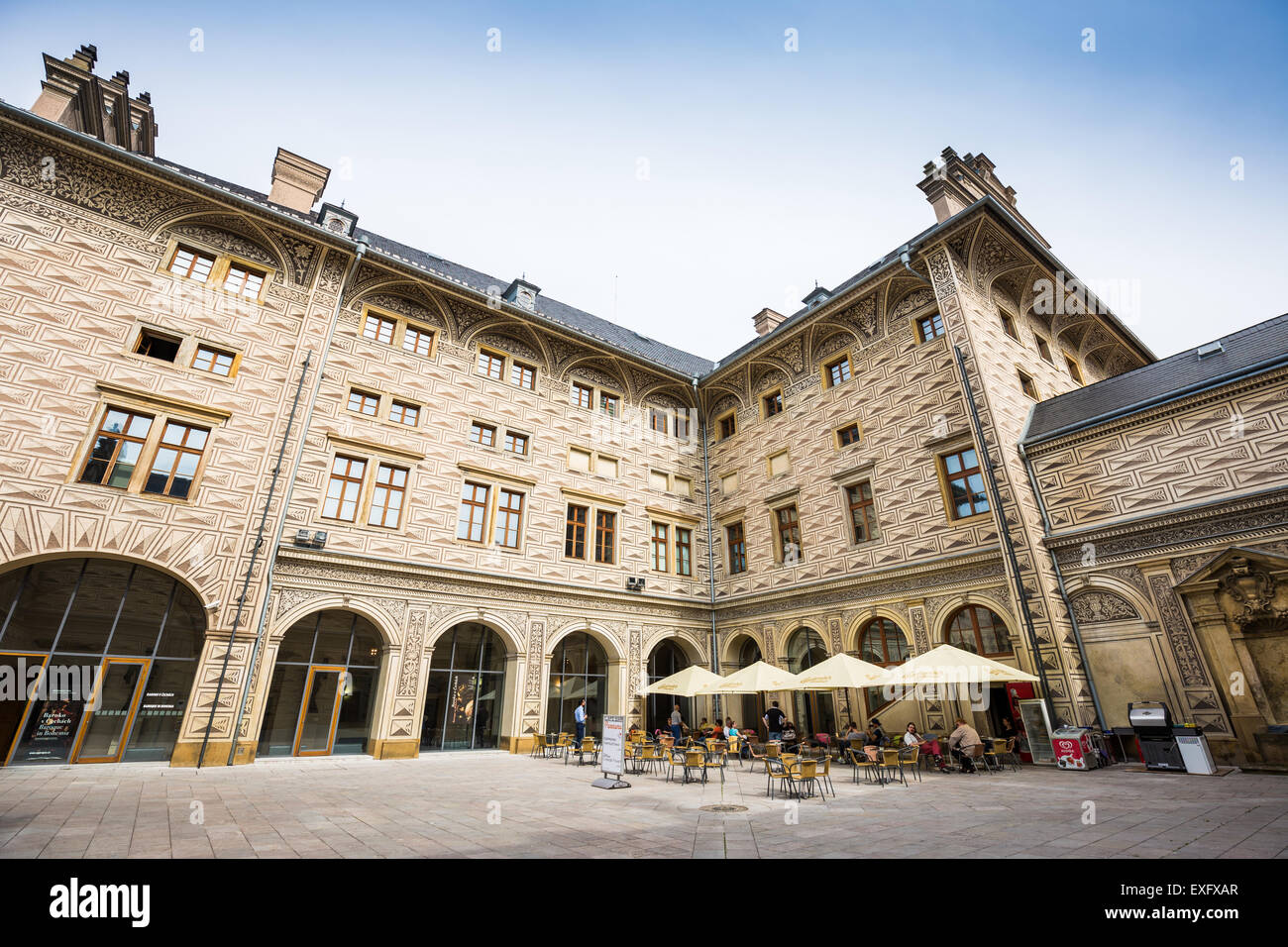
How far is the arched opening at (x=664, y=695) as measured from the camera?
64.0 ft

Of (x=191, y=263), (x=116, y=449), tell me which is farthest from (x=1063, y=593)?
(x=191, y=263)

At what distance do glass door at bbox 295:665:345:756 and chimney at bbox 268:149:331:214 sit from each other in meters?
14.6

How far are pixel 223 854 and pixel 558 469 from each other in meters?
14.6

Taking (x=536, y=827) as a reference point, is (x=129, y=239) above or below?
above

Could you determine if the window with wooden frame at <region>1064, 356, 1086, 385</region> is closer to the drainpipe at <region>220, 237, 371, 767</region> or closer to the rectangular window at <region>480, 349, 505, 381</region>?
the rectangular window at <region>480, 349, 505, 381</region>

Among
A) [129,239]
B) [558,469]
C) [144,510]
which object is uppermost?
[129,239]

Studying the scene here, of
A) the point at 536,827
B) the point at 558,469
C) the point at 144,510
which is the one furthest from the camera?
the point at 558,469

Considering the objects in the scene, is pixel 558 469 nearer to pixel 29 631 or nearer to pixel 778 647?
pixel 778 647

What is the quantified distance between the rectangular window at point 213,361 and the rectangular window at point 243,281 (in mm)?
1754

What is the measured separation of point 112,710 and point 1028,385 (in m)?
23.7

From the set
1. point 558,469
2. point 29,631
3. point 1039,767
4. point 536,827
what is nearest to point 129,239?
point 29,631

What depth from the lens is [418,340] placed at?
18.0 m

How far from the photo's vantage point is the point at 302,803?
25.2 ft

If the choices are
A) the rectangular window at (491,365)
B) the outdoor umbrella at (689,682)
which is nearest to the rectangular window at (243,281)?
the rectangular window at (491,365)
